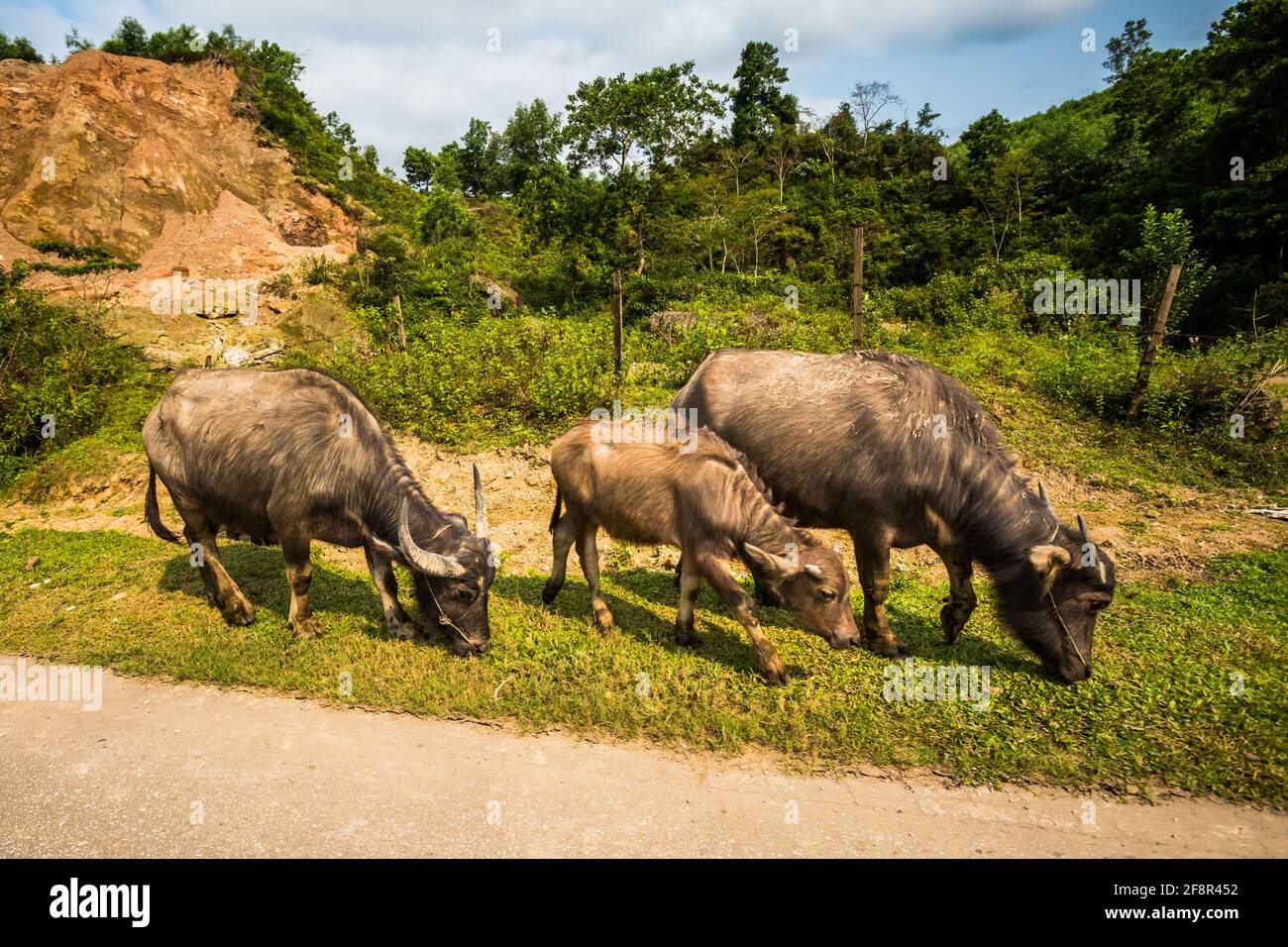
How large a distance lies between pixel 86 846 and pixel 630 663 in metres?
3.84

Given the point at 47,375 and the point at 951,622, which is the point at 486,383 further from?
the point at 951,622

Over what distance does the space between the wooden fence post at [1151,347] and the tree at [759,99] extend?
3376 cm

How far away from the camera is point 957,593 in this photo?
6.04 metres

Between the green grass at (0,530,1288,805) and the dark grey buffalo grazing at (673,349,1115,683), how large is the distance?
56 cm

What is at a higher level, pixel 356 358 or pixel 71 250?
pixel 71 250

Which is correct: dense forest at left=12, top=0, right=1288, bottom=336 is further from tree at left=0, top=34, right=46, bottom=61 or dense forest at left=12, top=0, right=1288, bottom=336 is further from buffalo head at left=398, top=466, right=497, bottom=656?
buffalo head at left=398, top=466, right=497, bottom=656

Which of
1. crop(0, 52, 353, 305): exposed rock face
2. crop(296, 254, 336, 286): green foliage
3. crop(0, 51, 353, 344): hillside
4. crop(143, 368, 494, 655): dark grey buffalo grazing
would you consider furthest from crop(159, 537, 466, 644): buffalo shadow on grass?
crop(296, 254, 336, 286): green foliage

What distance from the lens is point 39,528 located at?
389 inches

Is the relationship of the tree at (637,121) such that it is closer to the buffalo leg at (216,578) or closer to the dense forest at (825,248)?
the dense forest at (825,248)

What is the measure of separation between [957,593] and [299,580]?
257 inches

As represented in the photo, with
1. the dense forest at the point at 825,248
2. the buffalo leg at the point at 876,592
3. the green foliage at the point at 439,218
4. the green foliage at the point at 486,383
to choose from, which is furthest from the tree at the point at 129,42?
the buffalo leg at the point at 876,592

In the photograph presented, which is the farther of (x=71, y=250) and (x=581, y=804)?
(x=71, y=250)
